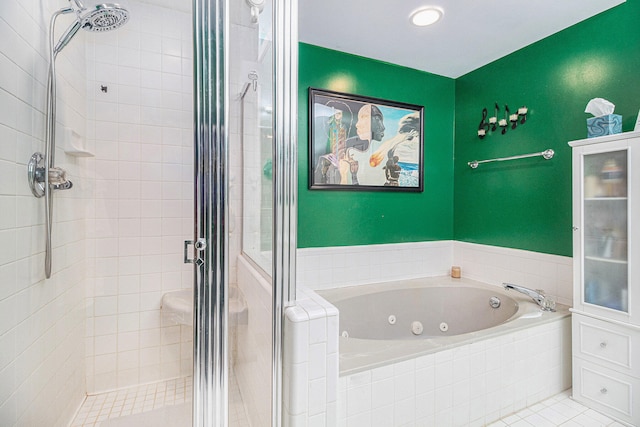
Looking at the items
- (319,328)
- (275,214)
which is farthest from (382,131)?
(319,328)

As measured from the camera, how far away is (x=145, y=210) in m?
1.60

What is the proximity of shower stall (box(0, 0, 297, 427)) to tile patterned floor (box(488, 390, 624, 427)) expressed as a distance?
134cm

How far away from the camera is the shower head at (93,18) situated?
1214 mm

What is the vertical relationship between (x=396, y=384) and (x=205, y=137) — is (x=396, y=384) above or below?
below

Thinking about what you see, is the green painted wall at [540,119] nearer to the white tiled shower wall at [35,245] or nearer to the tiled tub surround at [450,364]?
the tiled tub surround at [450,364]

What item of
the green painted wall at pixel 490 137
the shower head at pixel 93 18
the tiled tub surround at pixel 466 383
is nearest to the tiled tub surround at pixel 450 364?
the tiled tub surround at pixel 466 383

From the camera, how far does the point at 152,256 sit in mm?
1609

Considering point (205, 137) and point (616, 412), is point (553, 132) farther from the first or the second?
point (205, 137)

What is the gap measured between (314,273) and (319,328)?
1.26 meters

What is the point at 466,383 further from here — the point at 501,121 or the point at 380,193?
the point at 501,121

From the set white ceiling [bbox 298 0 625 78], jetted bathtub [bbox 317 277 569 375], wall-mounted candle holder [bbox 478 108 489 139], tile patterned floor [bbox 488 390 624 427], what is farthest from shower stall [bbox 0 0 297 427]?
wall-mounted candle holder [bbox 478 108 489 139]

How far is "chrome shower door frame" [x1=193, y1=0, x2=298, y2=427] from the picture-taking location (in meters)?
0.99

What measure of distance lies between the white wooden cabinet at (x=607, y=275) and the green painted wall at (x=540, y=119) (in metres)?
0.33

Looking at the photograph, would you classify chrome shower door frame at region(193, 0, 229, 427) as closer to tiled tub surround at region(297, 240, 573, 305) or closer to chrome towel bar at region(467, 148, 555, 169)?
tiled tub surround at region(297, 240, 573, 305)
